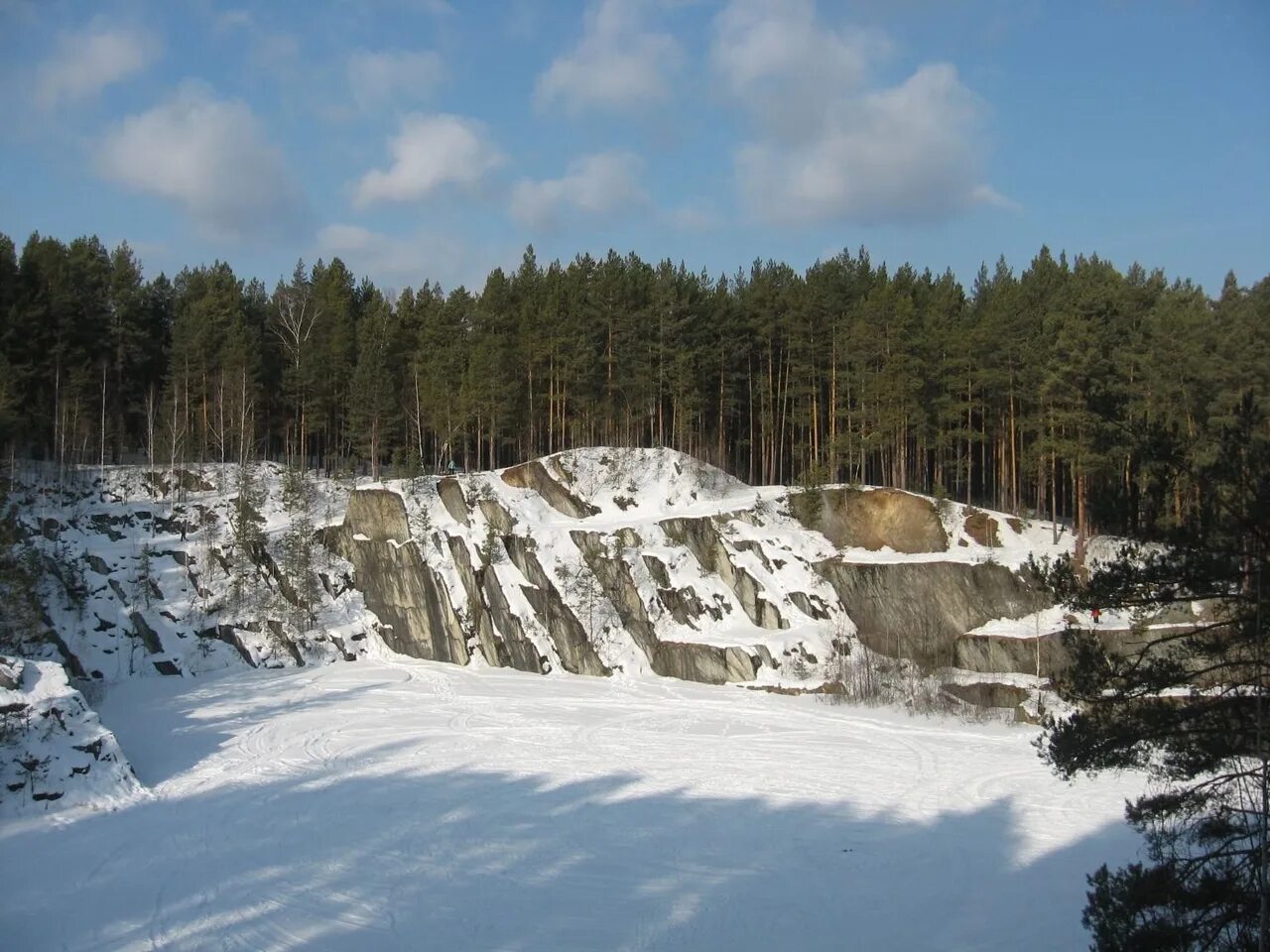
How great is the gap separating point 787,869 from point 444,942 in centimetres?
573

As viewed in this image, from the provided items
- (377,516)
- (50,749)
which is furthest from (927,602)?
(50,749)

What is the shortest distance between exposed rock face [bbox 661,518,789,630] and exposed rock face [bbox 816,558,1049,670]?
3.08 m

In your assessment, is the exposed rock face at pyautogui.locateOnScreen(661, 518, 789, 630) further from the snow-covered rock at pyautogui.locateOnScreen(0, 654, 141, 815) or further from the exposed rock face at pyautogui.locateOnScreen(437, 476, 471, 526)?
the snow-covered rock at pyautogui.locateOnScreen(0, 654, 141, 815)

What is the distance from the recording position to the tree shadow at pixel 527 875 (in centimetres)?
1141

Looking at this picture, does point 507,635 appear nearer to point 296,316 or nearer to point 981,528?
point 981,528

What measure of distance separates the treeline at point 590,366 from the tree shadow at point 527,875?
75.2 feet

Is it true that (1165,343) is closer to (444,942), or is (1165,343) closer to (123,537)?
(444,942)

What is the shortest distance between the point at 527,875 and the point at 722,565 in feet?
78.6

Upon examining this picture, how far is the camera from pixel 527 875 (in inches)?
533

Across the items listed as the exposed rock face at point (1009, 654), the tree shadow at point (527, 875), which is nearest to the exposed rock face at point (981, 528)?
the exposed rock face at point (1009, 654)

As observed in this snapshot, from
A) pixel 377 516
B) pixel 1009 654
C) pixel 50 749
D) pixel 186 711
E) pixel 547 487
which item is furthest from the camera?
pixel 547 487

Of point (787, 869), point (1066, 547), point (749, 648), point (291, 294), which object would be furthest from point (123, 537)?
point (1066, 547)

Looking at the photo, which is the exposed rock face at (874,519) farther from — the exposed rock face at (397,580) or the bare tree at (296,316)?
the bare tree at (296,316)

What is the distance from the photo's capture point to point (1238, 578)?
834cm
